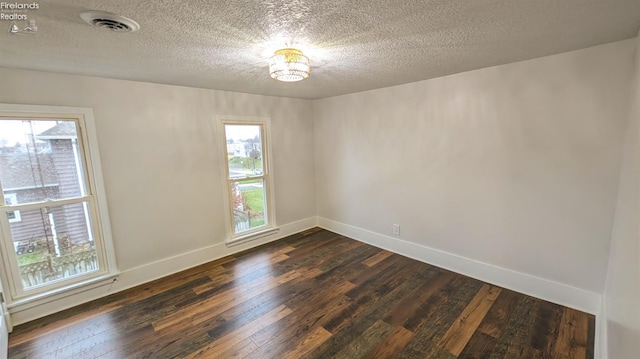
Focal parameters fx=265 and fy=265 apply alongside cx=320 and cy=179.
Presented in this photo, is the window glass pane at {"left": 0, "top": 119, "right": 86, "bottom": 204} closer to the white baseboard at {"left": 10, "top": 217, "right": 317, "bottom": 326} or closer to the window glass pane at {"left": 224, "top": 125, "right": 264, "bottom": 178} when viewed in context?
the white baseboard at {"left": 10, "top": 217, "right": 317, "bottom": 326}

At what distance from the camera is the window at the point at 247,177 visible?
3598 mm

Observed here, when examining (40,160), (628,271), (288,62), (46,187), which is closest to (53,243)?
(46,187)

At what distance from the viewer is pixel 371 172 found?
12.3ft

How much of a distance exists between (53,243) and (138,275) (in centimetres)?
80

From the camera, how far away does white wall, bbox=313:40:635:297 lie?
209 cm

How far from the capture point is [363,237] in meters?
3.97

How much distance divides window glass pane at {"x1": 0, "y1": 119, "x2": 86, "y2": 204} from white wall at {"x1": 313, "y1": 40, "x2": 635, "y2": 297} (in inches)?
127

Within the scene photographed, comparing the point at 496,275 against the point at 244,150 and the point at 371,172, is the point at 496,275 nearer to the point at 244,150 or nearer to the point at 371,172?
the point at 371,172

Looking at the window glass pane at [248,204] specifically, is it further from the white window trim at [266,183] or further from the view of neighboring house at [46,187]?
the view of neighboring house at [46,187]

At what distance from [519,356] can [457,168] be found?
171 centimetres

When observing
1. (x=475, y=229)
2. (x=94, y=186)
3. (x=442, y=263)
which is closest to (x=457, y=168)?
(x=475, y=229)

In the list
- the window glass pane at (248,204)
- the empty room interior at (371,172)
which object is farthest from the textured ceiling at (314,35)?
the window glass pane at (248,204)

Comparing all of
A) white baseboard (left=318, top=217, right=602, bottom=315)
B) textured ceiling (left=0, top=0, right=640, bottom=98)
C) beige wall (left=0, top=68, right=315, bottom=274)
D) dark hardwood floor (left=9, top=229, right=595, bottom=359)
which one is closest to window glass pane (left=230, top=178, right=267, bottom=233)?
beige wall (left=0, top=68, right=315, bottom=274)

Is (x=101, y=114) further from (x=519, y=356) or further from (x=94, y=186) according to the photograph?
(x=519, y=356)
